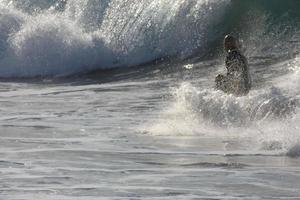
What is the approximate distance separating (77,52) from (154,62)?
10.7 feet

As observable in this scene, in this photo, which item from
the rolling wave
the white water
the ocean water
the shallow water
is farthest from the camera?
the white water

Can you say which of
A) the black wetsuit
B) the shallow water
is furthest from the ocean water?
the black wetsuit

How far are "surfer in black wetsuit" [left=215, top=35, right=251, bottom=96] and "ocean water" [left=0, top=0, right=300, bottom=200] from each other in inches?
11.3

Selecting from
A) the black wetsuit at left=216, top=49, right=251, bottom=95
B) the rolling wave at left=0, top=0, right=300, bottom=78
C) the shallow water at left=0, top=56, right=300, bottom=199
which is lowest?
the shallow water at left=0, top=56, right=300, bottom=199

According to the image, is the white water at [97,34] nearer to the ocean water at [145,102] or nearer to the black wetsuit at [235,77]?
the ocean water at [145,102]

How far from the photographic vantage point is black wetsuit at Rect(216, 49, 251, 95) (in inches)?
539

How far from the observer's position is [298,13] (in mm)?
22469

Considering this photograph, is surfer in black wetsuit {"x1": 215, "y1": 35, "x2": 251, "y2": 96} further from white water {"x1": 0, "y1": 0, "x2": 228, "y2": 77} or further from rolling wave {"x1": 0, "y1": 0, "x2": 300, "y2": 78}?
white water {"x1": 0, "y1": 0, "x2": 228, "y2": 77}

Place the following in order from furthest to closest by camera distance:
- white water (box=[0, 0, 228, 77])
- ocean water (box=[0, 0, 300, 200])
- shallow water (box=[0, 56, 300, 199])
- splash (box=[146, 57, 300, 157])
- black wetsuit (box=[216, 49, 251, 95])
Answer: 1. white water (box=[0, 0, 228, 77])
2. black wetsuit (box=[216, 49, 251, 95])
3. splash (box=[146, 57, 300, 157])
4. ocean water (box=[0, 0, 300, 200])
5. shallow water (box=[0, 56, 300, 199])

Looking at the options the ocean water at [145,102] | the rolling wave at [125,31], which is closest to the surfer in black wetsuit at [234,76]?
the ocean water at [145,102]

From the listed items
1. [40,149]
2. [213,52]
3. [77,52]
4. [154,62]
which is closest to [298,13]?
[213,52]

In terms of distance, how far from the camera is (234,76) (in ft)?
45.5

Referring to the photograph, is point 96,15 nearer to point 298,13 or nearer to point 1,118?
point 298,13

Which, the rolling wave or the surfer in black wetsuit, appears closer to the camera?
the surfer in black wetsuit
